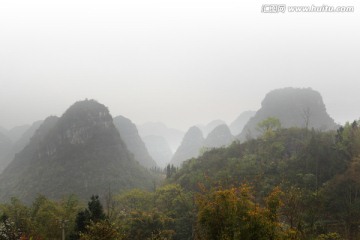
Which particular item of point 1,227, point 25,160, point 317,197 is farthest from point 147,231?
point 25,160

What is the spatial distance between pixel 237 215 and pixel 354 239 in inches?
1005

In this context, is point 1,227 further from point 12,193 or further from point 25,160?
point 25,160

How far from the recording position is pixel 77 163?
461ft

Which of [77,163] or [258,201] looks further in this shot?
[77,163]

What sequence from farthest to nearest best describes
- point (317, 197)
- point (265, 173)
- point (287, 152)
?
point (287, 152), point (265, 173), point (317, 197)

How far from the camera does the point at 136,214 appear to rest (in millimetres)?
48656

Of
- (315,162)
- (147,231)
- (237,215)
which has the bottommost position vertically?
(147,231)

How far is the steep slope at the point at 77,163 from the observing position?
407 feet

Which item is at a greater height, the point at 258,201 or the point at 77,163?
the point at 77,163

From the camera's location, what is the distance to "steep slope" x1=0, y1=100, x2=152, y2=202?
407ft

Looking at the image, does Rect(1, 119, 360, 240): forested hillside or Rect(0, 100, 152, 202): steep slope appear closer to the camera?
Rect(1, 119, 360, 240): forested hillside

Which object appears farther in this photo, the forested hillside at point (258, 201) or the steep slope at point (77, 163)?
the steep slope at point (77, 163)

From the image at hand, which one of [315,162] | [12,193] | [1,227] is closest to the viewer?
[1,227]

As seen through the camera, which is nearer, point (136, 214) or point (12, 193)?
point (136, 214)
